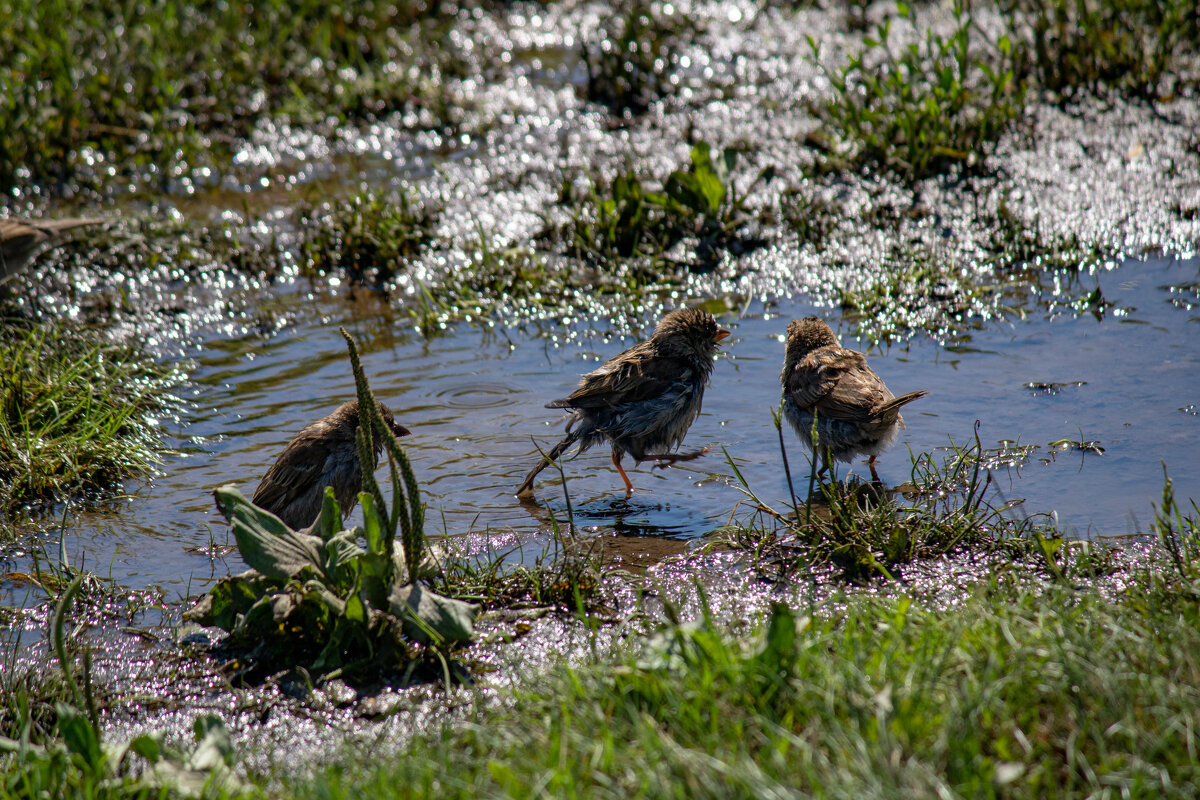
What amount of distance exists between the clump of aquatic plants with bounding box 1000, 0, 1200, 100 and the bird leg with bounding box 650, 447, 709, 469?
6.01 meters

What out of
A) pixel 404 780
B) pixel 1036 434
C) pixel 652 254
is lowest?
pixel 404 780

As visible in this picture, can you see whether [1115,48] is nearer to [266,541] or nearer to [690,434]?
[690,434]

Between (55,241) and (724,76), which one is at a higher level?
(724,76)

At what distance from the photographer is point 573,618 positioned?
4.30 meters

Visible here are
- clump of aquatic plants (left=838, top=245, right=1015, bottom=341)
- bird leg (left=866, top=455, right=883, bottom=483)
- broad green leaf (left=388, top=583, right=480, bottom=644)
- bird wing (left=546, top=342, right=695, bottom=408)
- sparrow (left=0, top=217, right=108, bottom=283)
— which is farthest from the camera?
sparrow (left=0, top=217, right=108, bottom=283)

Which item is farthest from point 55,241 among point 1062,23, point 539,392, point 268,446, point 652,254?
point 1062,23

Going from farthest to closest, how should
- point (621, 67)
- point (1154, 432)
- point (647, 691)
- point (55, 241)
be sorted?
point (621, 67), point (55, 241), point (1154, 432), point (647, 691)

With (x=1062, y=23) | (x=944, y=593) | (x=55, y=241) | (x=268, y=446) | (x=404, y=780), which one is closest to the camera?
(x=404, y=780)

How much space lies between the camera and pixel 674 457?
6.32m

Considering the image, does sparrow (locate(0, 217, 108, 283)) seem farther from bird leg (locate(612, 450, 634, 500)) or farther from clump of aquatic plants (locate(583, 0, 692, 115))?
clump of aquatic plants (locate(583, 0, 692, 115))

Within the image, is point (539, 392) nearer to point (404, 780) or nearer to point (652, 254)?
point (652, 254)

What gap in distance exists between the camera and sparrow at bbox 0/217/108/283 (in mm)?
7695

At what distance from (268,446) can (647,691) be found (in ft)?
12.9

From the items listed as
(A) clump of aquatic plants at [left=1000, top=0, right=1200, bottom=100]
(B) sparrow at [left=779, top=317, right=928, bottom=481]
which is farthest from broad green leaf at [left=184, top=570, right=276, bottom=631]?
(A) clump of aquatic plants at [left=1000, top=0, right=1200, bottom=100]
